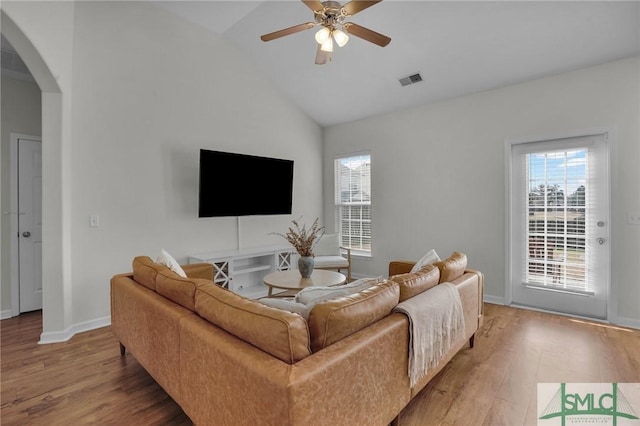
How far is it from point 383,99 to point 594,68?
2.25 metres

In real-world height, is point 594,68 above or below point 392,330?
above

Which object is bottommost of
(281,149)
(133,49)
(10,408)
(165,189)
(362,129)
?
(10,408)

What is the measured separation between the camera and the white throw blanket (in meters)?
1.65

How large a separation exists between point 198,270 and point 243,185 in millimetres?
1398

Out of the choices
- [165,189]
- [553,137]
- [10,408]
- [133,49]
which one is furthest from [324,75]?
[10,408]

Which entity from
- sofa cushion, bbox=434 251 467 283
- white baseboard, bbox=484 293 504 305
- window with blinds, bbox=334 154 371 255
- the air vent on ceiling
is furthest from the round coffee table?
the air vent on ceiling

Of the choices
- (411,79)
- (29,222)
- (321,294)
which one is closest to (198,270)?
(321,294)

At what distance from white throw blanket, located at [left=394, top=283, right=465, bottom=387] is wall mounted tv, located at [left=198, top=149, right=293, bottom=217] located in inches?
109

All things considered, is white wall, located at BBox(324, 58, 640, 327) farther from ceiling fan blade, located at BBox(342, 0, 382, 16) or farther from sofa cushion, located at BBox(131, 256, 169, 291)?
sofa cushion, located at BBox(131, 256, 169, 291)

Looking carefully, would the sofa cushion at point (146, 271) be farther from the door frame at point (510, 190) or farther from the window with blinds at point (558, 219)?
the window with blinds at point (558, 219)

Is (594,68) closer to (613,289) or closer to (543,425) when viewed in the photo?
(613,289)

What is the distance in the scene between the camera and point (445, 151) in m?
4.17

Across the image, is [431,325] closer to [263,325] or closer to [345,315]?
[345,315]

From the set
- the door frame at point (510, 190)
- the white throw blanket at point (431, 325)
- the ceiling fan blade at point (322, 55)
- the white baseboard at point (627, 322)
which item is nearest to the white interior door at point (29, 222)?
the ceiling fan blade at point (322, 55)
